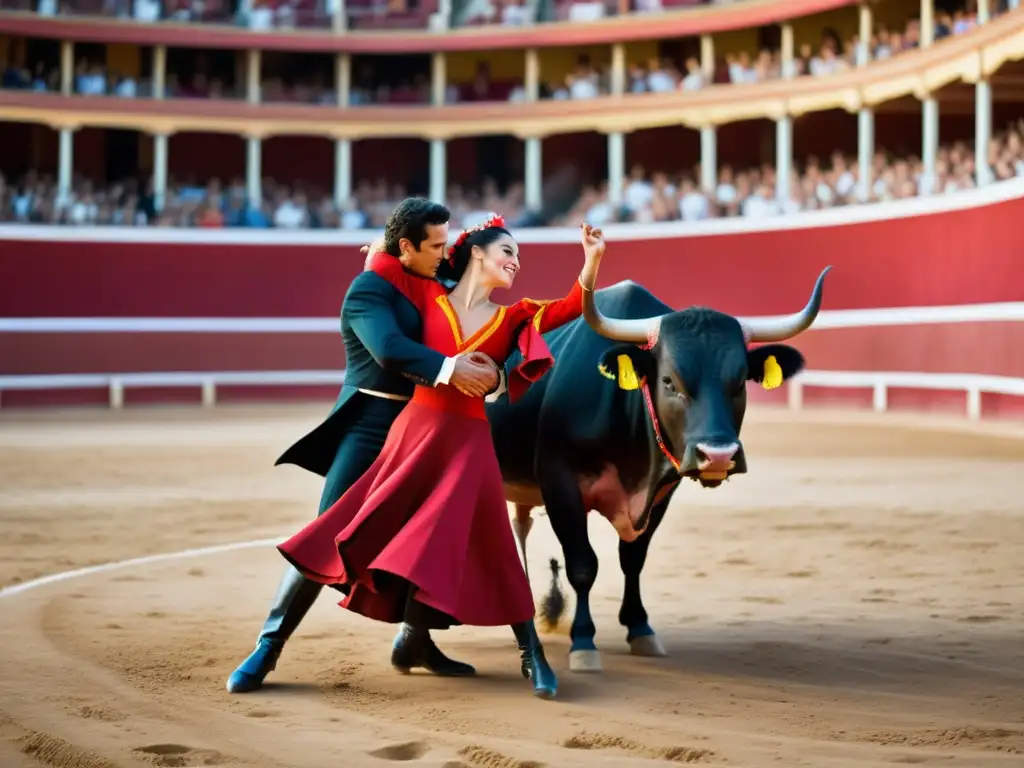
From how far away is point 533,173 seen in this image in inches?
1095

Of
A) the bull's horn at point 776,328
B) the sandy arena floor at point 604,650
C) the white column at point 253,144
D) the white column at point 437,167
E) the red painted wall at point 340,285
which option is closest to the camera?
the sandy arena floor at point 604,650

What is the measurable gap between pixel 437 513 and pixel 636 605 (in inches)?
44.2

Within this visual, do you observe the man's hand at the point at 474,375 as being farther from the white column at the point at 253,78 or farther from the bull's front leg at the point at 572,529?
the white column at the point at 253,78

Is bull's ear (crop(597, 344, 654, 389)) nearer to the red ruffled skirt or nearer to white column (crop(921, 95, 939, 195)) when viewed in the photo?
the red ruffled skirt

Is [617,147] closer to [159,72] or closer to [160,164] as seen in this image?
[160,164]

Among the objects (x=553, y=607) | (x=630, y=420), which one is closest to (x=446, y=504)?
(x=630, y=420)

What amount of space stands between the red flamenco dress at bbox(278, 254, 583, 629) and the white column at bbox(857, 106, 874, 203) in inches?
749

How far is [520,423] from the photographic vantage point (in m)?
5.28

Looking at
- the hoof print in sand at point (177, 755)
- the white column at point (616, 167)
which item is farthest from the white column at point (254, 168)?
the hoof print in sand at point (177, 755)

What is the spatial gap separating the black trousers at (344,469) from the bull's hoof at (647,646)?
1.16m

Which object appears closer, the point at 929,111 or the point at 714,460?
the point at 714,460

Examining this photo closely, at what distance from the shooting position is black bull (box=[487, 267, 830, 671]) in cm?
454

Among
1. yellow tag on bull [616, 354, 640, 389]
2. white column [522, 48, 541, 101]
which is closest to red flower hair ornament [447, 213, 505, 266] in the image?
yellow tag on bull [616, 354, 640, 389]

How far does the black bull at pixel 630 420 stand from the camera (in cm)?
454
